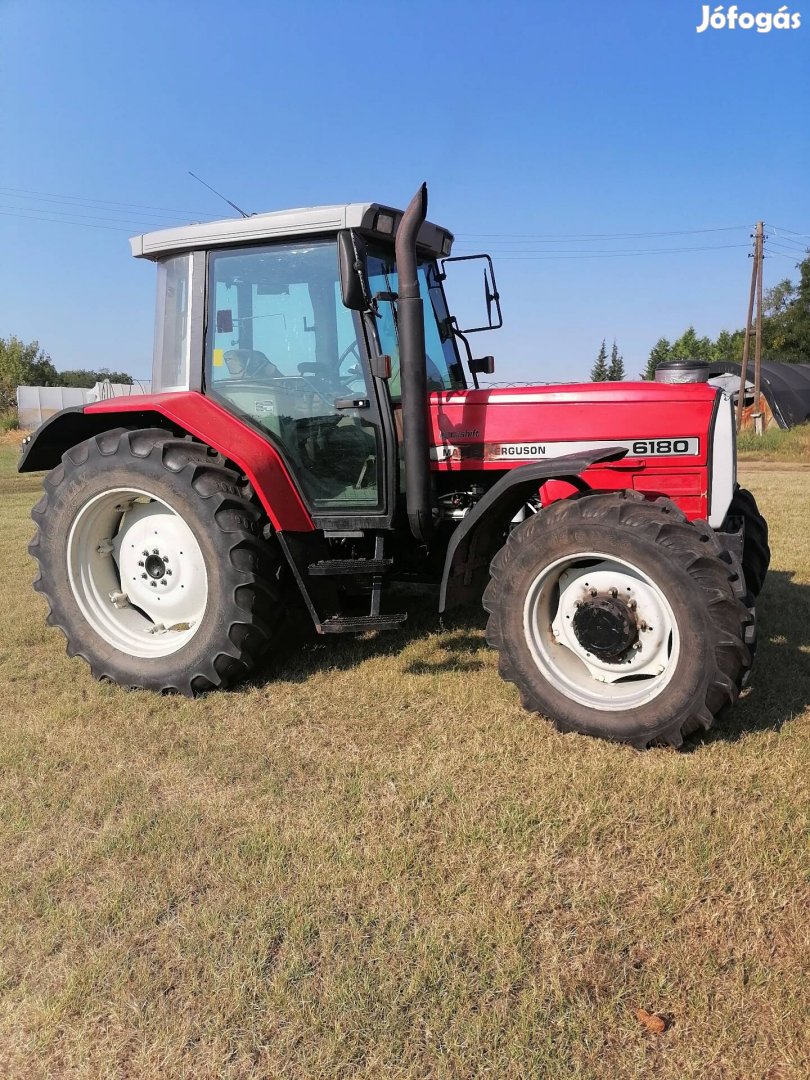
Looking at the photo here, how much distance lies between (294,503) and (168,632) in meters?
1.03

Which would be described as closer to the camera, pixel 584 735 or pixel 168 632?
pixel 584 735

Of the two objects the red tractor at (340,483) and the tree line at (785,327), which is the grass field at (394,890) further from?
the tree line at (785,327)

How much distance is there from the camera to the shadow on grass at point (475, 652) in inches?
142

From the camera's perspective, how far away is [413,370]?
12.2ft

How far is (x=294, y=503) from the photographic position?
412cm

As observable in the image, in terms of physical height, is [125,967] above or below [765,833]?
below

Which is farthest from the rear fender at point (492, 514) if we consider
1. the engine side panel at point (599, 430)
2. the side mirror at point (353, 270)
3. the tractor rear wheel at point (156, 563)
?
the side mirror at point (353, 270)

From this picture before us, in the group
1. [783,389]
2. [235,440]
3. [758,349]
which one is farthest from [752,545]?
[783,389]

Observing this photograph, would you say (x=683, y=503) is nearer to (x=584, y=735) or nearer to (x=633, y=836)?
(x=584, y=735)

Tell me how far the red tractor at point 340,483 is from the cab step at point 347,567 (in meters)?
0.01

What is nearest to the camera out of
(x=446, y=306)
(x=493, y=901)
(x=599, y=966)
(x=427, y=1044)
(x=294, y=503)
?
(x=427, y=1044)

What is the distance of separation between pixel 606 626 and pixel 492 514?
81 cm

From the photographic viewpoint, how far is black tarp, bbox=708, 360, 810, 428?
26172 mm

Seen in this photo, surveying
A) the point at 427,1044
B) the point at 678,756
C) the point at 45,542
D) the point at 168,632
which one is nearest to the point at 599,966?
the point at 427,1044
